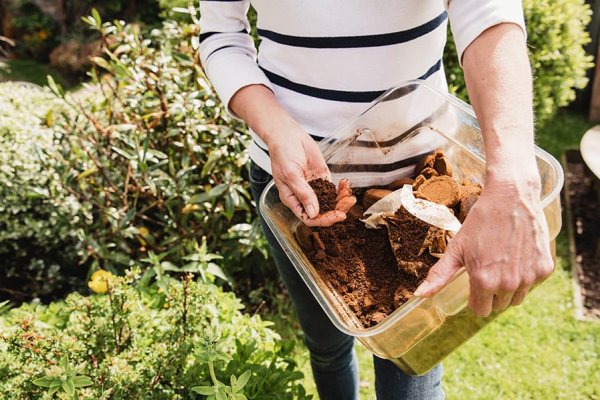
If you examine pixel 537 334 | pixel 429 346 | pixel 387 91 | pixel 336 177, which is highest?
pixel 387 91

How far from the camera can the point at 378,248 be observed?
4.14 ft

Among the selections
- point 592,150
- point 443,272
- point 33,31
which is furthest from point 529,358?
point 33,31

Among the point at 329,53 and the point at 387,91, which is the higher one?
the point at 329,53

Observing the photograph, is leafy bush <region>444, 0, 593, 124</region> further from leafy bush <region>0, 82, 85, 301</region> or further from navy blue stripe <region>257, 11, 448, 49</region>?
leafy bush <region>0, 82, 85, 301</region>

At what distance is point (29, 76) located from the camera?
6391 mm

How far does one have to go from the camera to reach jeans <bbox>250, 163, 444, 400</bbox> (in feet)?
5.07

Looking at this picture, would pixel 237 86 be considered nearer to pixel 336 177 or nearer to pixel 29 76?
pixel 336 177

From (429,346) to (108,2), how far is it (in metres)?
6.40

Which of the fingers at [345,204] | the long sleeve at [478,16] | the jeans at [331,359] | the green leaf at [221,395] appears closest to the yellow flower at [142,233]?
the jeans at [331,359]

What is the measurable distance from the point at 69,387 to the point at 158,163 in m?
1.38

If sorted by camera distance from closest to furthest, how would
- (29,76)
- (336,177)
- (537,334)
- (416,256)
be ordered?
1. (416,256)
2. (336,177)
3. (537,334)
4. (29,76)

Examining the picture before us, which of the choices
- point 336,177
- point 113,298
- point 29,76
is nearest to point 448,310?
point 336,177

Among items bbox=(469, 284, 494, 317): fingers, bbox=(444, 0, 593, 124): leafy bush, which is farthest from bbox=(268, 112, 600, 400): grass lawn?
bbox=(469, 284, 494, 317): fingers

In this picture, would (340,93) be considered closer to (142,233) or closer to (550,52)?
(142,233)
